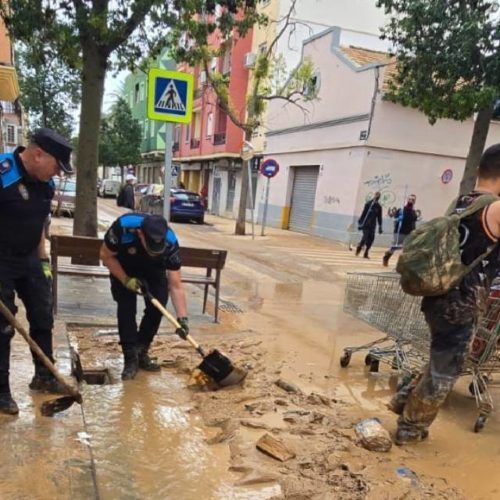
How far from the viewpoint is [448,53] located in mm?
9812

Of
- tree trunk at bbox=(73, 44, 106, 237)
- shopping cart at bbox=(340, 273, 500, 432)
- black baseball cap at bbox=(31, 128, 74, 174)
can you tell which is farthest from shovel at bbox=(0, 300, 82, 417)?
tree trunk at bbox=(73, 44, 106, 237)

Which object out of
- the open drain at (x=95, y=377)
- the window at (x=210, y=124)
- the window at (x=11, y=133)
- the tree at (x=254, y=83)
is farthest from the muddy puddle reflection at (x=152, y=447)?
the window at (x=11, y=133)

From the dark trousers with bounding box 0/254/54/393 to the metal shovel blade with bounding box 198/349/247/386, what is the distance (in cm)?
119

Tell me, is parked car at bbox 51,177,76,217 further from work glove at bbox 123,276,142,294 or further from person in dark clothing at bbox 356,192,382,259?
work glove at bbox 123,276,142,294

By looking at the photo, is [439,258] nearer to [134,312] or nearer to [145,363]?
[134,312]

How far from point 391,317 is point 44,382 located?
2.99 m

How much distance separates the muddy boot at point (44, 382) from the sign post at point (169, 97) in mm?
2505

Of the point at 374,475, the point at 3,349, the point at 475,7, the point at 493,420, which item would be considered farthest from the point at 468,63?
the point at 3,349

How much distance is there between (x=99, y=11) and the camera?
23.4ft

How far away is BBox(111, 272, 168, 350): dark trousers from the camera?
170 inches

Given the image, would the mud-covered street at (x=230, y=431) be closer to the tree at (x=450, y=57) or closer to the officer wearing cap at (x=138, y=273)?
the officer wearing cap at (x=138, y=273)

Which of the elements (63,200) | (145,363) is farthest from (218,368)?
(63,200)

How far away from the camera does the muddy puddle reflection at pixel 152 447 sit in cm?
289

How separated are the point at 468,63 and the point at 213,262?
652cm
